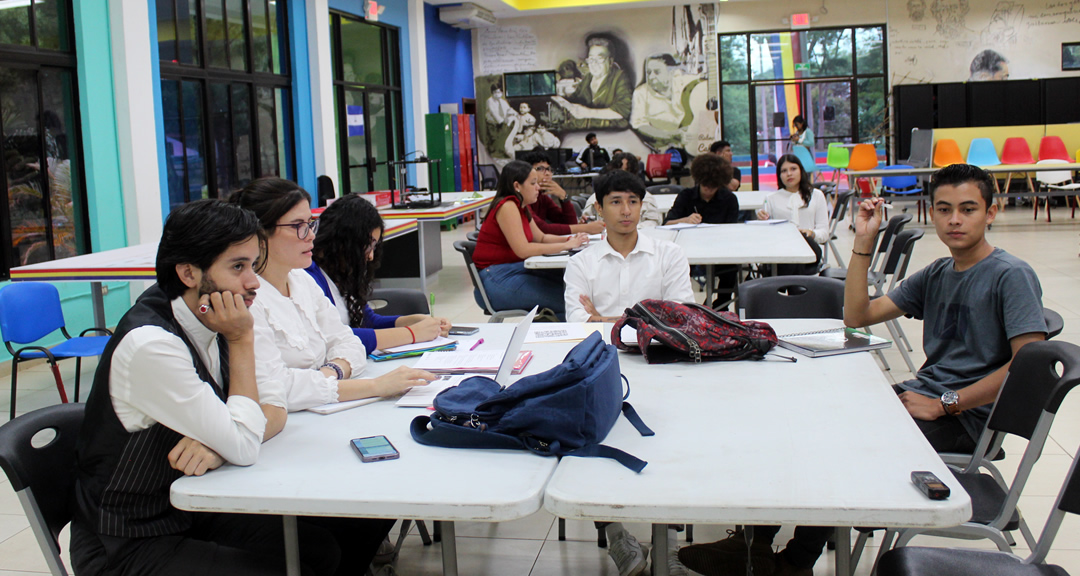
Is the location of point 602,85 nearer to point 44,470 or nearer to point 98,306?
point 98,306

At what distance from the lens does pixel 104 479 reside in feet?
5.39

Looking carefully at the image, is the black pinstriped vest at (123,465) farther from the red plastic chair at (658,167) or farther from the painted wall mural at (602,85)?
the painted wall mural at (602,85)

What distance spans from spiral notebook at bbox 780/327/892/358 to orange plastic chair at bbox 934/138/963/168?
36.3 feet

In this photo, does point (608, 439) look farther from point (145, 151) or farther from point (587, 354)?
point (145, 151)

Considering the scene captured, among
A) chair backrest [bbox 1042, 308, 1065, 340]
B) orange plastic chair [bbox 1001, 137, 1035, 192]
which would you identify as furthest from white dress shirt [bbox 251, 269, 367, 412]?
orange plastic chair [bbox 1001, 137, 1035, 192]

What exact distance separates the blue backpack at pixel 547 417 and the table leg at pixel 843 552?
15.3 inches

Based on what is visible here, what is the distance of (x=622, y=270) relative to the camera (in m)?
3.38

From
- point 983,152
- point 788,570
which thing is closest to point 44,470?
point 788,570

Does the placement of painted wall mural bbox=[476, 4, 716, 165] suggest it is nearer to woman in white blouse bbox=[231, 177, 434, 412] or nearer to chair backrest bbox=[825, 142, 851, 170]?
chair backrest bbox=[825, 142, 851, 170]

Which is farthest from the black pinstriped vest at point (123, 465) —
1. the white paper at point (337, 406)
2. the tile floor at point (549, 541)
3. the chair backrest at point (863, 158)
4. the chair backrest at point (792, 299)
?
the chair backrest at point (863, 158)

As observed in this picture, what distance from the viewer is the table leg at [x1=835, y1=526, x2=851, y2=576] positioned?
1625 mm

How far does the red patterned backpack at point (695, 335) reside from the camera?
2.30 meters

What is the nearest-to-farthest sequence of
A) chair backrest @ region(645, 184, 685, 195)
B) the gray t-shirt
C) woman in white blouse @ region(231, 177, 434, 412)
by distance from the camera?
woman in white blouse @ region(231, 177, 434, 412)
the gray t-shirt
chair backrest @ region(645, 184, 685, 195)

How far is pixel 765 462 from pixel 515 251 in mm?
3256
